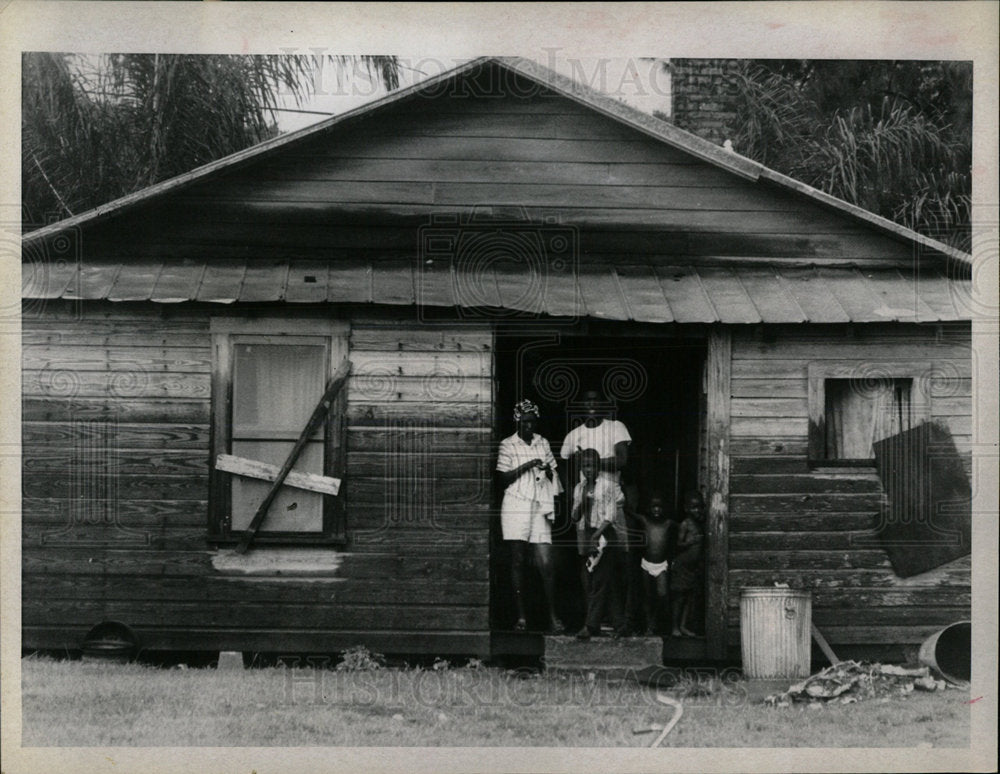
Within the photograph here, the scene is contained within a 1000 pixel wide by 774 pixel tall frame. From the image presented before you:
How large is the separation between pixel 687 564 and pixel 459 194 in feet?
12.0

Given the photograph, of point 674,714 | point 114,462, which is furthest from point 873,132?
point 114,462

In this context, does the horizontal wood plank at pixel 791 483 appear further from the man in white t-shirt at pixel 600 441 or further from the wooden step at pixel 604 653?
the wooden step at pixel 604 653

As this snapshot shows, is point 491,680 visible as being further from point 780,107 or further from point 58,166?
point 780,107

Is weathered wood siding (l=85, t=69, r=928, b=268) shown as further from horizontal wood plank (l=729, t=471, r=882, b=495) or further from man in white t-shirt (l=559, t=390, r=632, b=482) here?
horizontal wood plank (l=729, t=471, r=882, b=495)

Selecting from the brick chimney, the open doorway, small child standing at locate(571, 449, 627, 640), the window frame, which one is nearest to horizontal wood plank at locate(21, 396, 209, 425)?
the open doorway

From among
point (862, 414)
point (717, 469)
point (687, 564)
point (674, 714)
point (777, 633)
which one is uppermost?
point (862, 414)

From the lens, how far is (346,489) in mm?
9312

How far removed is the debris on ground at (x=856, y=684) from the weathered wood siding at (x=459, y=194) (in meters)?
3.37

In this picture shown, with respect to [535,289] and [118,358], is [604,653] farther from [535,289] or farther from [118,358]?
[118,358]

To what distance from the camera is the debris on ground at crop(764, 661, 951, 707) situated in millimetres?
8930

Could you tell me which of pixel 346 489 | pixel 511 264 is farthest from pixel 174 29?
pixel 346 489

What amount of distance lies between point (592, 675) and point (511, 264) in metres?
3.37

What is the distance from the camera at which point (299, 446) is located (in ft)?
30.3

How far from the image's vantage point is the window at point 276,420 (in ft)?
30.3
